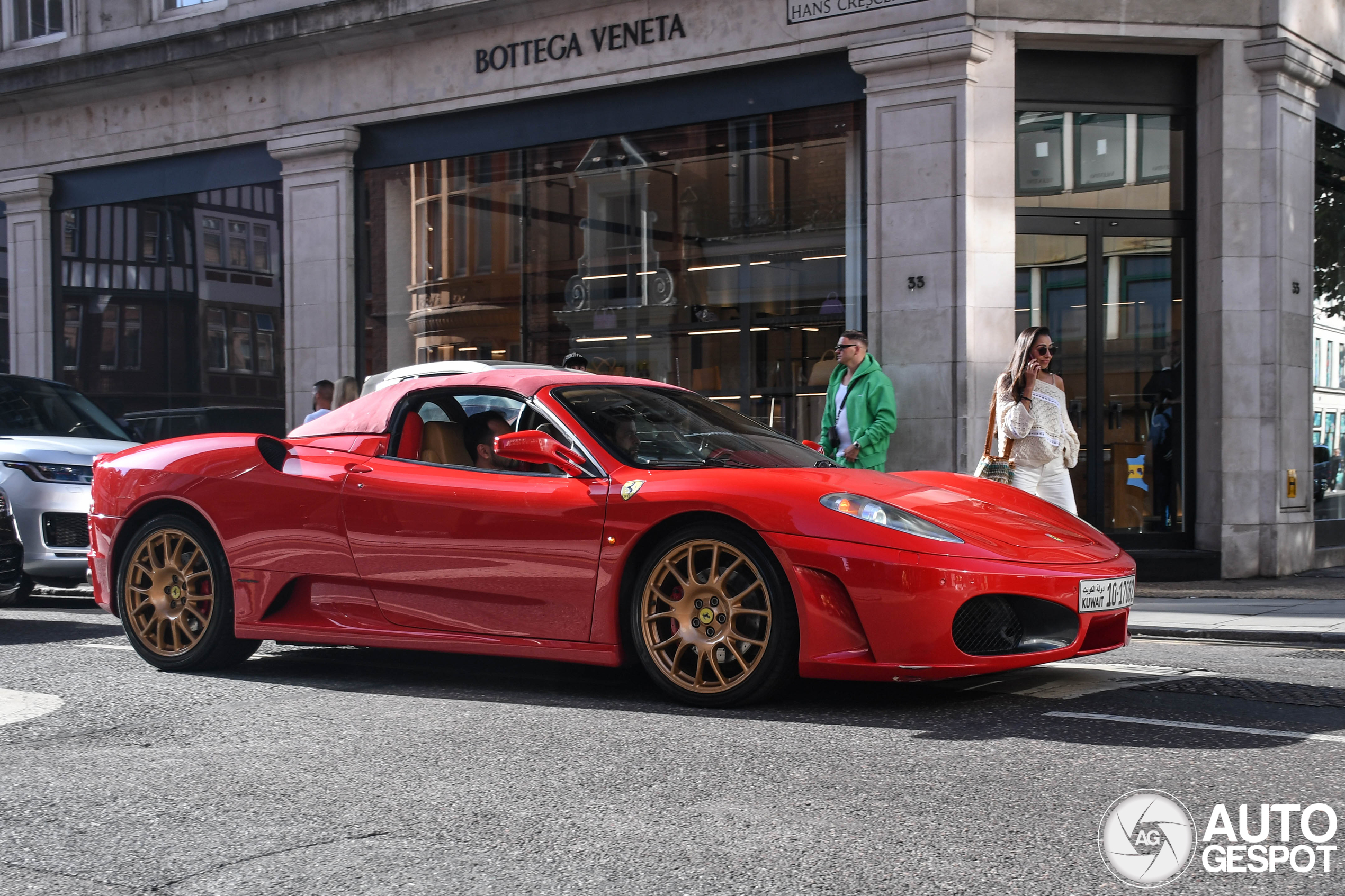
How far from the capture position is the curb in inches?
303

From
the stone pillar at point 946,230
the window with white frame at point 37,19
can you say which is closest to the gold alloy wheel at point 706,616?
the stone pillar at point 946,230

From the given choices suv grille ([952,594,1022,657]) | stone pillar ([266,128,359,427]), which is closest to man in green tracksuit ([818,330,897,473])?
suv grille ([952,594,1022,657])

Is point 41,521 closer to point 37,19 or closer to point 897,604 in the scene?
point 897,604

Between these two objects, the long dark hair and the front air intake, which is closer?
the front air intake

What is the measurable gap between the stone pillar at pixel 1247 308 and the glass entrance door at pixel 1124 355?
0.92ft

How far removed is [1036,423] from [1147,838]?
18.1ft

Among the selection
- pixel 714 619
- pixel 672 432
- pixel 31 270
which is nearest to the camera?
pixel 714 619

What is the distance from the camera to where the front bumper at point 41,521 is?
943 cm

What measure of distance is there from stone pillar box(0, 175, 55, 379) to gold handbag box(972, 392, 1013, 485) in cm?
1430

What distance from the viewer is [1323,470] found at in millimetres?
13078

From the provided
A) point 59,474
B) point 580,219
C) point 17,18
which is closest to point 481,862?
point 59,474

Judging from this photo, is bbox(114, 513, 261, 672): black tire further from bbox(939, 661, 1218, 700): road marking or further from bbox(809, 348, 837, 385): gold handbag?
bbox(809, 348, 837, 385): gold handbag

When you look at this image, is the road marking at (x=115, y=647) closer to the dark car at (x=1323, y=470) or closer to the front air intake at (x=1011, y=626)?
the front air intake at (x=1011, y=626)

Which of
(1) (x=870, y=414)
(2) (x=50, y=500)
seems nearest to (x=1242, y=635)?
(1) (x=870, y=414)
